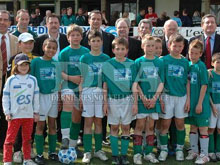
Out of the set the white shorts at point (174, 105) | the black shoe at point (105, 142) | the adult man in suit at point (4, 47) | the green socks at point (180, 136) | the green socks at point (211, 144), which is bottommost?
the black shoe at point (105, 142)

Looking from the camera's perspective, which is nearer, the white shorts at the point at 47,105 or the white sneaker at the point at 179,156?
the white shorts at the point at 47,105

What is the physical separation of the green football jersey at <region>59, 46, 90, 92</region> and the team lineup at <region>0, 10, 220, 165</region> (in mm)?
14

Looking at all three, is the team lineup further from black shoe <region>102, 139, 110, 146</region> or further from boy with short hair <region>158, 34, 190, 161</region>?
black shoe <region>102, 139, 110, 146</region>

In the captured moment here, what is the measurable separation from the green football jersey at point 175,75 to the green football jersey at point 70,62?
1.19 m

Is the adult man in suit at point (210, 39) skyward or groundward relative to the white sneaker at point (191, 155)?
skyward

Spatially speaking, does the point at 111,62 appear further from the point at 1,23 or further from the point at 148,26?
the point at 1,23

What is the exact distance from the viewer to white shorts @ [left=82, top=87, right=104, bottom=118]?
4.29 metres

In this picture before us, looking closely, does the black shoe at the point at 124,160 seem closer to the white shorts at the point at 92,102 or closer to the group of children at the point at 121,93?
the group of children at the point at 121,93

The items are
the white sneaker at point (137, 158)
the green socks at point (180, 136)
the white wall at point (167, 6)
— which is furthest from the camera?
the white wall at point (167, 6)

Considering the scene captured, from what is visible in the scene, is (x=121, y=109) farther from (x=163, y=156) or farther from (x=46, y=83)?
(x=46, y=83)

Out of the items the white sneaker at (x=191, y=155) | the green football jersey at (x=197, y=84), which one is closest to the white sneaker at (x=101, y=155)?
the white sneaker at (x=191, y=155)

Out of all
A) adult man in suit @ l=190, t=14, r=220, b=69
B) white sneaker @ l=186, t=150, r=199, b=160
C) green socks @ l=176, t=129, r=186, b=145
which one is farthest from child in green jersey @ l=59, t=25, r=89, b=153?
adult man in suit @ l=190, t=14, r=220, b=69

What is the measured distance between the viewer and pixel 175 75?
438 cm

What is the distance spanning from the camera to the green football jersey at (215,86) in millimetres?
4504
